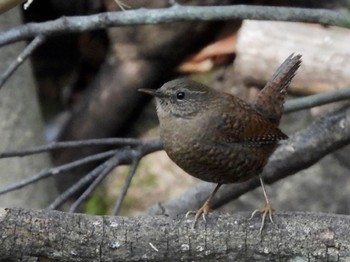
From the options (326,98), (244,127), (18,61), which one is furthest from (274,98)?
(18,61)

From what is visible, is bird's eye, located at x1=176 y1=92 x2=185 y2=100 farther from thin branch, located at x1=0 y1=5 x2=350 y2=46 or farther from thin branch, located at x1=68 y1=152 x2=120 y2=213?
thin branch, located at x1=68 y1=152 x2=120 y2=213

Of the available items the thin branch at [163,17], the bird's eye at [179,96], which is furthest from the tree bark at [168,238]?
the thin branch at [163,17]

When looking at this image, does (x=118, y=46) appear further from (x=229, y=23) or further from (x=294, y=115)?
(x=294, y=115)

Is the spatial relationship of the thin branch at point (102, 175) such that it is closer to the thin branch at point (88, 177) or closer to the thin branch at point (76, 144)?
the thin branch at point (88, 177)

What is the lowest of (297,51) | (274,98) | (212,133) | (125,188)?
(297,51)

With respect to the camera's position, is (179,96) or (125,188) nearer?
(179,96)

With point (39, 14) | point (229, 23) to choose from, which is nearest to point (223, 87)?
point (229, 23)

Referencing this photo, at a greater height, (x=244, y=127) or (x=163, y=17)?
(x=163, y=17)

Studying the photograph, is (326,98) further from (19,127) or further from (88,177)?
(19,127)
